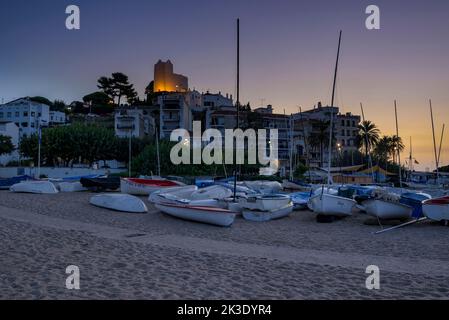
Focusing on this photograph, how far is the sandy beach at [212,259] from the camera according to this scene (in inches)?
294

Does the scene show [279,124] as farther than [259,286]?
Yes

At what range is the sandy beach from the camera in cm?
748

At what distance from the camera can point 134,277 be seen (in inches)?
326

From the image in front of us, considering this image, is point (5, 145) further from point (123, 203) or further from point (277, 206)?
point (277, 206)

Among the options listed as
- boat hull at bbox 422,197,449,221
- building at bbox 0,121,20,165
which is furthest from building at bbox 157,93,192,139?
boat hull at bbox 422,197,449,221

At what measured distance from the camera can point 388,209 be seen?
19.7 metres

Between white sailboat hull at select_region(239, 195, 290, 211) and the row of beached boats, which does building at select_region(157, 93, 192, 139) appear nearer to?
the row of beached boats

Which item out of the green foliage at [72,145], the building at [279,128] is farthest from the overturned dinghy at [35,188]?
the building at [279,128]

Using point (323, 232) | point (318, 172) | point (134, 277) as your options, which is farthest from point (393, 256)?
point (318, 172)

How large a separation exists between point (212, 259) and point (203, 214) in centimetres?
792

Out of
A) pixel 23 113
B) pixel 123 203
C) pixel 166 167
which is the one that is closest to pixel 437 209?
pixel 123 203

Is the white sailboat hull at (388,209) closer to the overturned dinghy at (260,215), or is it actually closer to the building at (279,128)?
the overturned dinghy at (260,215)
